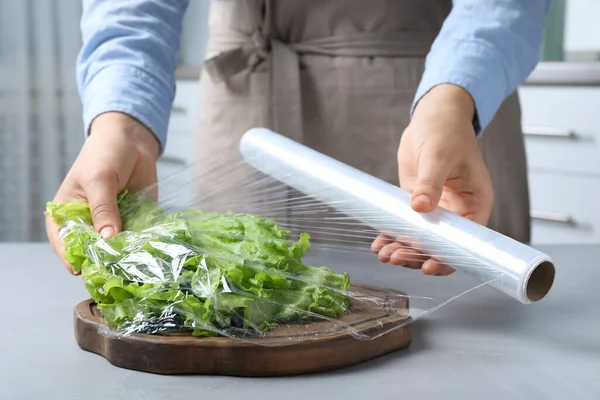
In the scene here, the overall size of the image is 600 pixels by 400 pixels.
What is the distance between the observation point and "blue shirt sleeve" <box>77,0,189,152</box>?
945mm

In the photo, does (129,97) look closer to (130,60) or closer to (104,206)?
(130,60)

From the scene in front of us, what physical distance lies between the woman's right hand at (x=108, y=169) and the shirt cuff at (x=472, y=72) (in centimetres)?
32

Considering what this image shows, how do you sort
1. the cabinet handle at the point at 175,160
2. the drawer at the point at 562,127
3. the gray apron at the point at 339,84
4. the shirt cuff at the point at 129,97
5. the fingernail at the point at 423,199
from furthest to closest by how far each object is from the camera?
1. the cabinet handle at the point at 175,160
2. the drawer at the point at 562,127
3. the gray apron at the point at 339,84
4. the shirt cuff at the point at 129,97
5. the fingernail at the point at 423,199

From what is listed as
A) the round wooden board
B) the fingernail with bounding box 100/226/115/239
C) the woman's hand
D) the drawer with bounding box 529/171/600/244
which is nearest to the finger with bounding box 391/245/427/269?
the woman's hand

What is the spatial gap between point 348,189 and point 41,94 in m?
1.83

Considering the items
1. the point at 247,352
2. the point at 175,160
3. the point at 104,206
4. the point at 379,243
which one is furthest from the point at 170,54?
the point at 175,160

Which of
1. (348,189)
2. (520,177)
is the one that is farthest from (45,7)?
(348,189)

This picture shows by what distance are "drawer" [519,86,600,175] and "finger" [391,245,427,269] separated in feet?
4.19

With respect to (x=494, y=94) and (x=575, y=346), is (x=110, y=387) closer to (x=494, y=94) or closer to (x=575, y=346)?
(x=575, y=346)

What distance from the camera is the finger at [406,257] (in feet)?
2.34

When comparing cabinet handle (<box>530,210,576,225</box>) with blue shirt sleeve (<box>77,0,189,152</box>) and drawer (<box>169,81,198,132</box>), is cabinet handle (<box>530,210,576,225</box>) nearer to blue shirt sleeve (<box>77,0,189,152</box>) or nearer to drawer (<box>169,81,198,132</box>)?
drawer (<box>169,81,198,132</box>)

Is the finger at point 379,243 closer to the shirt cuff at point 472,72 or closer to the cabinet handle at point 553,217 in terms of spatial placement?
the shirt cuff at point 472,72

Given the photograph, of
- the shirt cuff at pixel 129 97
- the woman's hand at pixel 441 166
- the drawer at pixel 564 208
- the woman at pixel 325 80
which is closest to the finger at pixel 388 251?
the woman's hand at pixel 441 166

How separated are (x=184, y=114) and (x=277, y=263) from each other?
1898 millimetres
